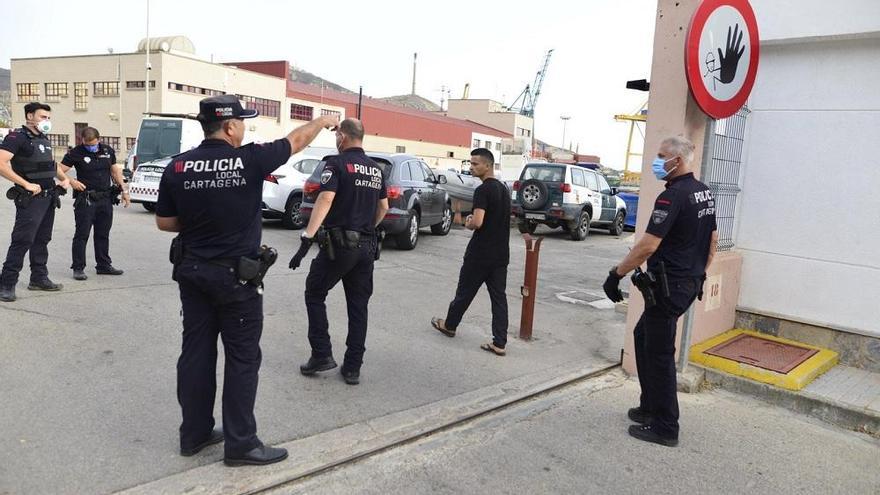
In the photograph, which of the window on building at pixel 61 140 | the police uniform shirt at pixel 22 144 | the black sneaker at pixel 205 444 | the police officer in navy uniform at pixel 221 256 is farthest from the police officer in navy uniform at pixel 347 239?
the window on building at pixel 61 140

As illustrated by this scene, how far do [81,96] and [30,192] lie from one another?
43.3m

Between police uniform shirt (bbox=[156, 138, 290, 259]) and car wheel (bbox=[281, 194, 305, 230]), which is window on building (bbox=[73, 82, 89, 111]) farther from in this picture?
police uniform shirt (bbox=[156, 138, 290, 259])

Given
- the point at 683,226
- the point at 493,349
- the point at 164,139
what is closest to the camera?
the point at 683,226

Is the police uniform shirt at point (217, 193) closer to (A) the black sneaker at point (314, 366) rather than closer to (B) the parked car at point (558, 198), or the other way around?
(A) the black sneaker at point (314, 366)

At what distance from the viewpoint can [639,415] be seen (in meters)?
4.35

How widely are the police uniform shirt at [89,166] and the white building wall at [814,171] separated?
22.6 ft

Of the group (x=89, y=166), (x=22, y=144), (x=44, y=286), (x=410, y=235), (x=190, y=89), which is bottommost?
(x=44, y=286)

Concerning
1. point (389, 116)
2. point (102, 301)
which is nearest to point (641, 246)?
Result: point (102, 301)

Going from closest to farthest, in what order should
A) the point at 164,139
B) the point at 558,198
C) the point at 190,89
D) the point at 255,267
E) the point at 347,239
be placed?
the point at 255,267, the point at 347,239, the point at 558,198, the point at 164,139, the point at 190,89

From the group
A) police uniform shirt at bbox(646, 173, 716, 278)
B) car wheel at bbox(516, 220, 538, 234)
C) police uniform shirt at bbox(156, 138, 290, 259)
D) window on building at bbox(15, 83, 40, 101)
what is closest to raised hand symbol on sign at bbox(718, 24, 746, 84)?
police uniform shirt at bbox(646, 173, 716, 278)

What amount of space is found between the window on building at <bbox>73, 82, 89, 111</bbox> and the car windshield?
3863cm

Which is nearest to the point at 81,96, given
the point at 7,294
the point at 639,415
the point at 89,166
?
the point at 89,166

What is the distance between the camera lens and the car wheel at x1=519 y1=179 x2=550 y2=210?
14.1m

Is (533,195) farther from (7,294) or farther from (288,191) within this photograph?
(7,294)
